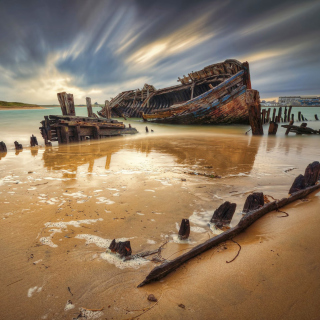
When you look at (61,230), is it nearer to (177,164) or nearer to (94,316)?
(94,316)

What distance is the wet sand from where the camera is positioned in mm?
1234

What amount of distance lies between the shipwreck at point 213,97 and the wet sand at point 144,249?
10155 millimetres

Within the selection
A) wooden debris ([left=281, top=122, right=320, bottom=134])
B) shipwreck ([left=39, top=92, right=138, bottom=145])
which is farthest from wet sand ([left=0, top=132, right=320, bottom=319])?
wooden debris ([left=281, top=122, right=320, bottom=134])

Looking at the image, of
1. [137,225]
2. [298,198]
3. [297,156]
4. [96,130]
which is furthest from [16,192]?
[96,130]

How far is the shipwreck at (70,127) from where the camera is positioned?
9742 mm

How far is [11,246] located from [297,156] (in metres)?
7.15

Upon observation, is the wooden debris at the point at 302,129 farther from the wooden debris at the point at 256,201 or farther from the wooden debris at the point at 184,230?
the wooden debris at the point at 184,230

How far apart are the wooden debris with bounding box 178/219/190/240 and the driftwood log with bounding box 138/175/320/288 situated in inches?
16.1

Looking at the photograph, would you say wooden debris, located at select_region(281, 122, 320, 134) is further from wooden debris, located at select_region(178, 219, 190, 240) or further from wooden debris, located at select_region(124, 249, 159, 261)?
wooden debris, located at select_region(124, 249, 159, 261)

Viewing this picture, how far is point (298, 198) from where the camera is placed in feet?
8.31

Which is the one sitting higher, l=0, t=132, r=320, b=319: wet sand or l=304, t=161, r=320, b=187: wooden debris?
l=304, t=161, r=320, b=187: wooden debris

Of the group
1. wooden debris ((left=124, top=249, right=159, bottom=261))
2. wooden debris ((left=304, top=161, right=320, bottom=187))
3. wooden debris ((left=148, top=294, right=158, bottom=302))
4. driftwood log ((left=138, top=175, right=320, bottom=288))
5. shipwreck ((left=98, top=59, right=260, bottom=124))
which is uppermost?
shipwreck ((left=98, top=59, right=260, bottom=124))

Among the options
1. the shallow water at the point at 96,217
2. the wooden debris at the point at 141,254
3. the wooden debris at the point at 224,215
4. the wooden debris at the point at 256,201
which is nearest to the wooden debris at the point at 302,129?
the shallow water at the point at 96,217

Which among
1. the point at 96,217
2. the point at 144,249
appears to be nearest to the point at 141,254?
the point at 144,249
